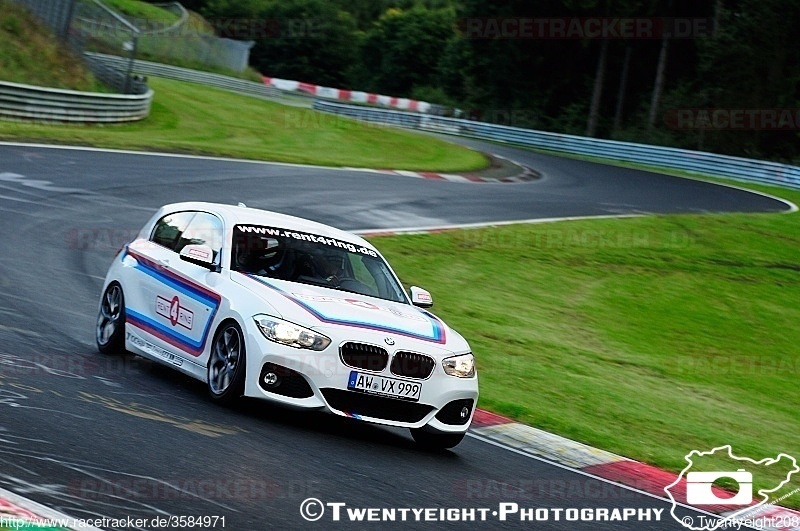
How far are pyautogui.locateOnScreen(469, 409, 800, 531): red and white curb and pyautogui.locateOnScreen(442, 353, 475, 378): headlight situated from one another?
0.85 meters

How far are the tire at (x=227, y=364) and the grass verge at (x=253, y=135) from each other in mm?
18672

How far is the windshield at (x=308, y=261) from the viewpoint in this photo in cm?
924

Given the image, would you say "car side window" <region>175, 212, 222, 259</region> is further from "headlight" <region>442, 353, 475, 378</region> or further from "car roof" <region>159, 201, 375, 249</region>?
"headlight" <region>442, 353, 475, 378</region>

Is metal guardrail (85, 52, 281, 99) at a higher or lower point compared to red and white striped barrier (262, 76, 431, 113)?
higher

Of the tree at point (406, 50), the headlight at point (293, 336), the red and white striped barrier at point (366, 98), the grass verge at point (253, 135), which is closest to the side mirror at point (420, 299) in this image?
the headlight at point (293, 336)

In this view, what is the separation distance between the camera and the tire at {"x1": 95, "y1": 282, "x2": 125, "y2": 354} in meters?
10.2

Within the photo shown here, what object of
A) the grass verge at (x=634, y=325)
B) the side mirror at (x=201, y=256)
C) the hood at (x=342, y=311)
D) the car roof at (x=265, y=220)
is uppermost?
the car roof at (x=265, y=220)

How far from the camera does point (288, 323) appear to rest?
8219mm

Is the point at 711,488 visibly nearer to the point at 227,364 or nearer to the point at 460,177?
the point at 227,364

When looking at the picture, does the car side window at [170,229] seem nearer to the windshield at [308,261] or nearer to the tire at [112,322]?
the tire at [112,322]

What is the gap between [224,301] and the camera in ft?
28.6

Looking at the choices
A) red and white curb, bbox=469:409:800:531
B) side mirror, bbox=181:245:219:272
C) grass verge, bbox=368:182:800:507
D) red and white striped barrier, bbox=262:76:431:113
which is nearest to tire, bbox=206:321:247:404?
side mirror, bbox=181:245:219:272

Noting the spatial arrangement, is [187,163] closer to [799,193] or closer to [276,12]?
[799,193]

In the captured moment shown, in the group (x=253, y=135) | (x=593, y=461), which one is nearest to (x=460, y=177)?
(x=253, y=135)
